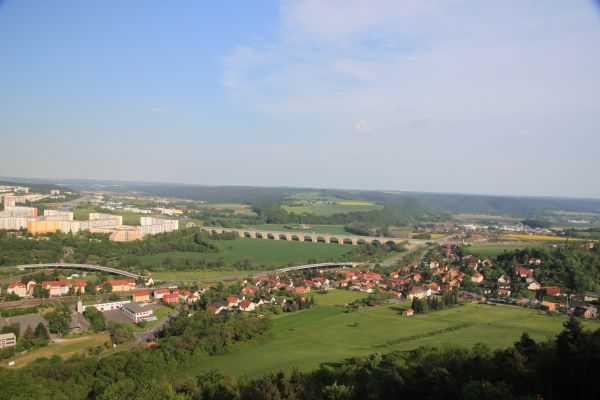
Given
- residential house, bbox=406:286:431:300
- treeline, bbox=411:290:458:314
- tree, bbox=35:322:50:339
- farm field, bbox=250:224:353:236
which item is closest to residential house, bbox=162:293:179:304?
tree, bbox=35:322:50:339

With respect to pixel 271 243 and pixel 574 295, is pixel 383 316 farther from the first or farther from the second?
pixel 271 243

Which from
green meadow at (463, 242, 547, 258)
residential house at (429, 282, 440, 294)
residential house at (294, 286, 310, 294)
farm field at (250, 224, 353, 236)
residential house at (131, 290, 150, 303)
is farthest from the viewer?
farm field at (250, 224, 353, 236)

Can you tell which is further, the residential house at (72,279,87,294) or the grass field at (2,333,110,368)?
the residential house at (72,279,87,294)

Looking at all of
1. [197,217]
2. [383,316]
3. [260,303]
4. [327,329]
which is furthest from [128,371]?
[197,217]

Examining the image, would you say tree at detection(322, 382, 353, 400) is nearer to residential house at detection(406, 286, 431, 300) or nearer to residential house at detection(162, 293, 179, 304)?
residential house at detection(162, 293, 179, 304)

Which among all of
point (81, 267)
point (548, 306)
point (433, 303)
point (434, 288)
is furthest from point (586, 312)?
point (81, 267)

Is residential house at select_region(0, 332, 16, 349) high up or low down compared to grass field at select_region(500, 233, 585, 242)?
down
